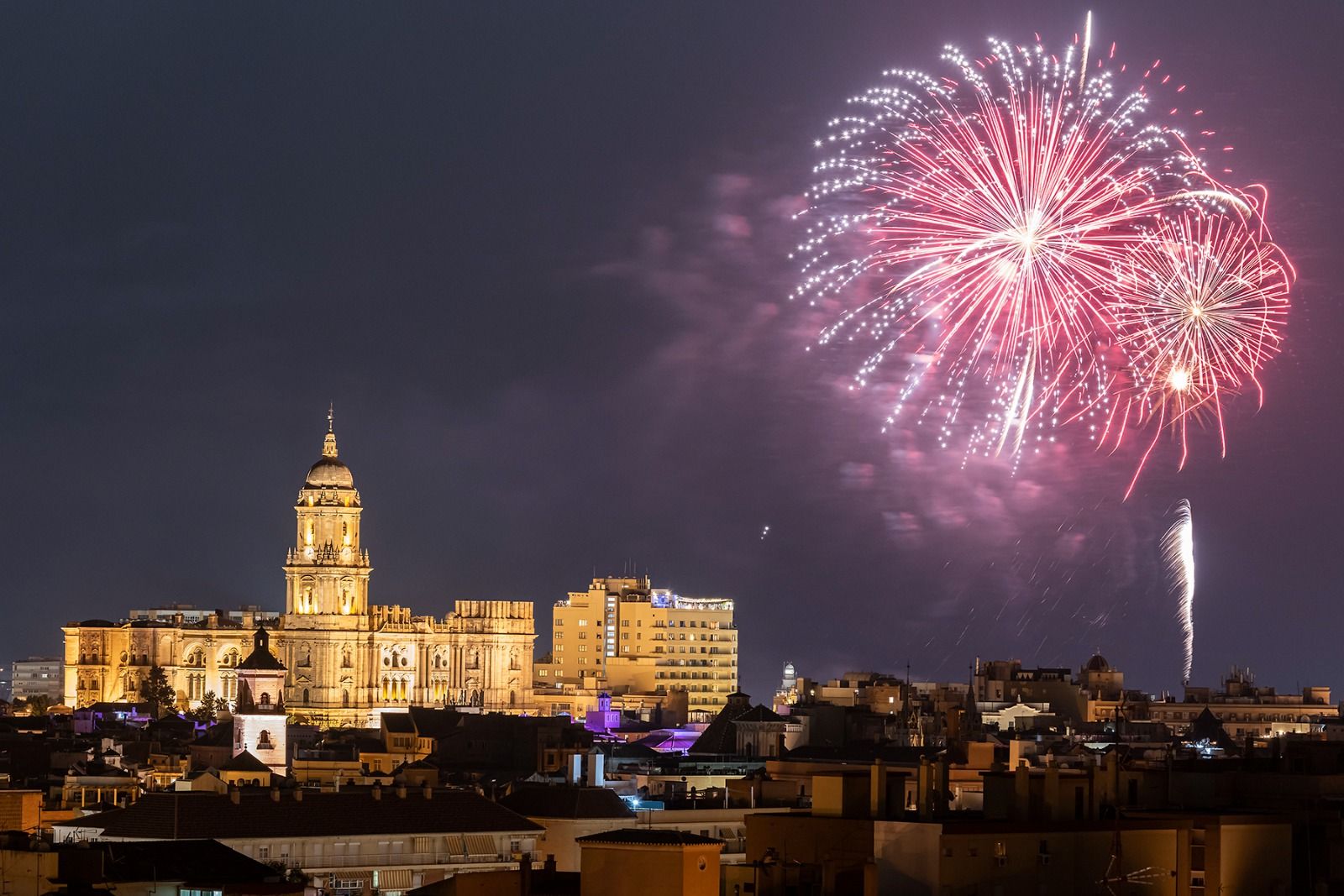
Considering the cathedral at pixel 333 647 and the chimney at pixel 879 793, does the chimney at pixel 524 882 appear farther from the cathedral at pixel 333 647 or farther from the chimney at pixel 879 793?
the cathedral at pixel 333 647

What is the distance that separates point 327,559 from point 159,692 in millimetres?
14170

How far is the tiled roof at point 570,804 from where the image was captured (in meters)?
72.1

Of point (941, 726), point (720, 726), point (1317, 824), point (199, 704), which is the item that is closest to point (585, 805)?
point (1317, 824)

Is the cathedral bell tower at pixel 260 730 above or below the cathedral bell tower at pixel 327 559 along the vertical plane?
below

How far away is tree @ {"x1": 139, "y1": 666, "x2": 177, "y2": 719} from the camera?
17038cm

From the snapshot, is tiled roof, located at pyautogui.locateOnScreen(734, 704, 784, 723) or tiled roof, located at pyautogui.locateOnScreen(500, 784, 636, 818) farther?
tiled roof, located at pyautogui.locateOnScreen(734, 704, 784, 723)

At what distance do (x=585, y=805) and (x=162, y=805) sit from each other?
12279mm

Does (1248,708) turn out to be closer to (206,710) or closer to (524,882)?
(206,710)

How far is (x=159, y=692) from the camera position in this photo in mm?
174875

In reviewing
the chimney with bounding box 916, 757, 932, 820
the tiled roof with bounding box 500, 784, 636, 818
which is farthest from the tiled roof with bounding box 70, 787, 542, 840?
the chimney with bounding box 916, 757, 932, 820

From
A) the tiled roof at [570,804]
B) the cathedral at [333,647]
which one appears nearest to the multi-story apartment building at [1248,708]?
the cathedral at [333,647]

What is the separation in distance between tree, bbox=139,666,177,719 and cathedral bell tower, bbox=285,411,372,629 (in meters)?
8.43

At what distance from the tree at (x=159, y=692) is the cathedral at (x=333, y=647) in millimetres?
1766

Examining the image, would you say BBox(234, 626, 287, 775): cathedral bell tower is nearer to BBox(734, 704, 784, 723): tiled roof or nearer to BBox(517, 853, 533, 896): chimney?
→ BBox(734, 704, 784, 723): tiled roof
